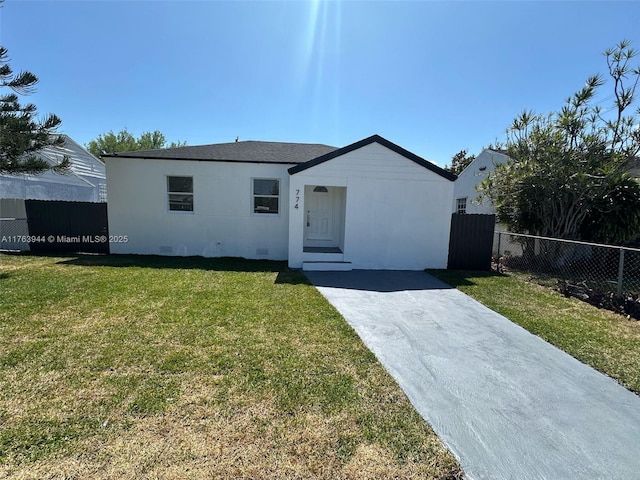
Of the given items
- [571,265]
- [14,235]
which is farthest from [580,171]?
[14,235]

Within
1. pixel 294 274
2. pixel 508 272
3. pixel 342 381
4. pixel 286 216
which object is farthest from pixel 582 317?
pixel 286 216

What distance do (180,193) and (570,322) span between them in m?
10.7

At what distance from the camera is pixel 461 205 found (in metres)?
15.9

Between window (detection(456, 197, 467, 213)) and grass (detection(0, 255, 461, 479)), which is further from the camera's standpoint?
window (detection(456, 197, 467, 213))

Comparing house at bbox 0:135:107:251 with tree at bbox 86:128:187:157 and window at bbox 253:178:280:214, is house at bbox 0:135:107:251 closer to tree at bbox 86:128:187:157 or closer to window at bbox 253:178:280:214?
window at bbox 253:178:280:214

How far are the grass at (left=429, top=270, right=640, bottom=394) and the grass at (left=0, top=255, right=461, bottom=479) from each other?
278cm

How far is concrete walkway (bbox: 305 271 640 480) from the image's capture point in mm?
2248

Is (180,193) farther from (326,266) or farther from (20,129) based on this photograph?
(326,266)

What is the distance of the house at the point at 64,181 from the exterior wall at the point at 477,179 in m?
16.0

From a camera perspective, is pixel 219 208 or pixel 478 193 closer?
pixel 219 208

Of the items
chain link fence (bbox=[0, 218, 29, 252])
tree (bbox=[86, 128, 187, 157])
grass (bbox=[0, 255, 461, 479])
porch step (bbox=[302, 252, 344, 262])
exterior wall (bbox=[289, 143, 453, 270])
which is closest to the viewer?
grass (bbox=[0, 255, 461, 479])

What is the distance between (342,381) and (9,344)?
159 inches

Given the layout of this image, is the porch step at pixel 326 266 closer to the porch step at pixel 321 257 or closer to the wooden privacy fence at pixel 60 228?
the porch step at pixel 321 257

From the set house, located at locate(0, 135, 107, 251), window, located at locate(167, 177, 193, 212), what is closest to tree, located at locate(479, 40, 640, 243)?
window, located at locate(167, 177, 193, 212)
